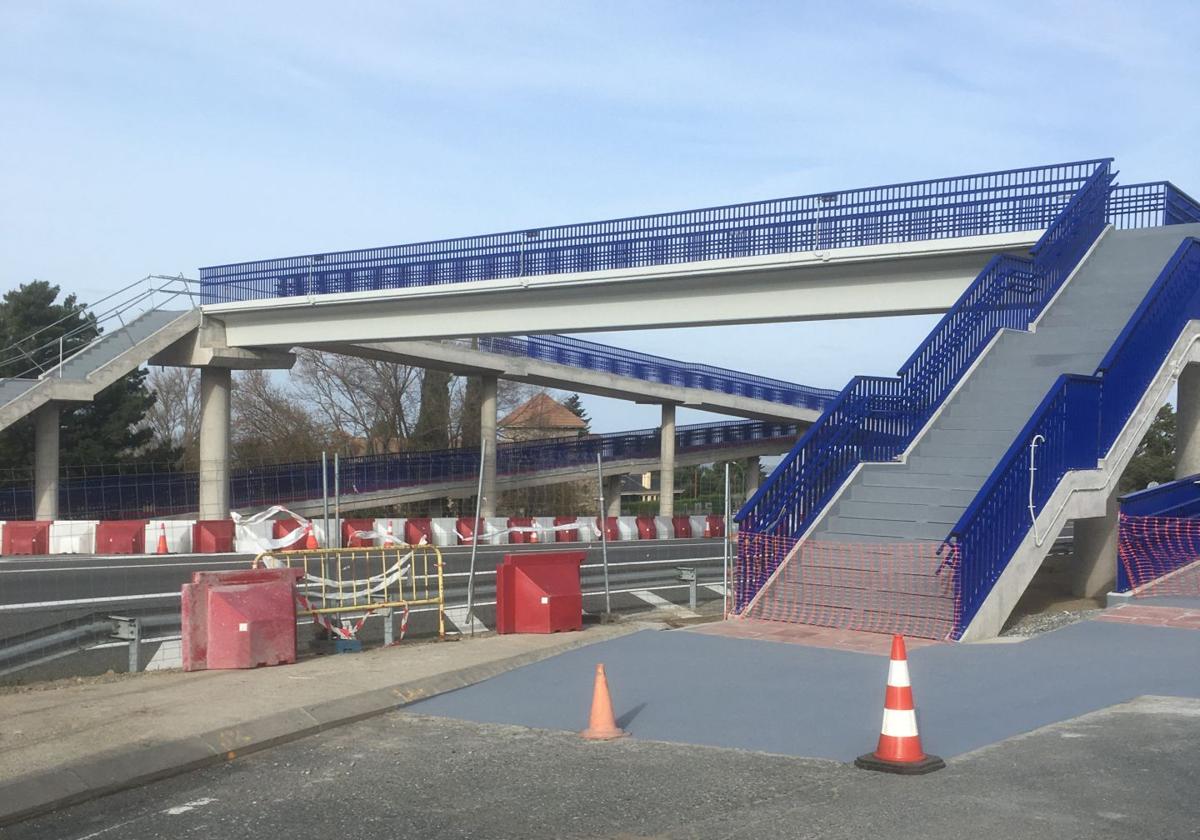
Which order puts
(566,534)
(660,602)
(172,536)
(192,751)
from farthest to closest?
(566,534)
(172,536)
(660,602)
(192,751)

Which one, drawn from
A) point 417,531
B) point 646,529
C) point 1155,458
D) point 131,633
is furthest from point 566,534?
point 1155,458

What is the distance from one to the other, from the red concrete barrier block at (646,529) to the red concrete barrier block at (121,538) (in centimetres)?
1746

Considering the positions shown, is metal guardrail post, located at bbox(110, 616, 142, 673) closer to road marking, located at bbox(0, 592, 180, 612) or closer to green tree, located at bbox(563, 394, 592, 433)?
road marking, located at bbox(0, 592, 180, 612)

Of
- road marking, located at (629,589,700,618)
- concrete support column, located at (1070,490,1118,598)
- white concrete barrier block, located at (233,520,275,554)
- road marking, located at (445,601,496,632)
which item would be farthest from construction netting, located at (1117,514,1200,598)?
Result: white concrete barrier block, located at (233,520,275,554)

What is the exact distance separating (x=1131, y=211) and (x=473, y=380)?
1983 inches

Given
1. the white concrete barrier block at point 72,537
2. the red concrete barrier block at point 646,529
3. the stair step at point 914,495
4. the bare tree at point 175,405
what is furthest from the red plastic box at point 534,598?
the bare tree at point 175,405

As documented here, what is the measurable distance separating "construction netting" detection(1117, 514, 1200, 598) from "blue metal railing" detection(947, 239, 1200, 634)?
6.09 feet

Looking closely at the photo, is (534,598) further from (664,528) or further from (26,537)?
(664,528)

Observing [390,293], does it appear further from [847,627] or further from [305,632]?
[847,627]

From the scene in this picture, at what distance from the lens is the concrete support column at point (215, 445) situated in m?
37.3

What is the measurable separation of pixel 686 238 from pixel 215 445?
17.7 meters

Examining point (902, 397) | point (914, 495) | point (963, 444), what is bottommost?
point (914, 495)

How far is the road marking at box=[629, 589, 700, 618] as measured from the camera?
60.1 ft

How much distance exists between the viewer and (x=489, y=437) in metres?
46.4
